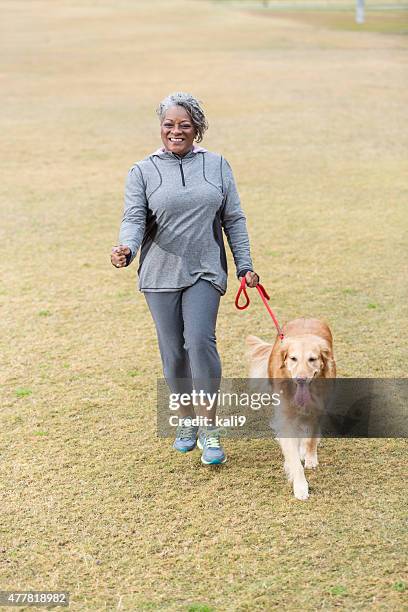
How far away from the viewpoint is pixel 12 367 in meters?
6.79

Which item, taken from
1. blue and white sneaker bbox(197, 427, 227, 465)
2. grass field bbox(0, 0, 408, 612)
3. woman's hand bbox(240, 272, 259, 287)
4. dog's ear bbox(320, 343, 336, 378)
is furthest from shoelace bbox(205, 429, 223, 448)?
woman's hand bbox(240, 272, 259, 287)

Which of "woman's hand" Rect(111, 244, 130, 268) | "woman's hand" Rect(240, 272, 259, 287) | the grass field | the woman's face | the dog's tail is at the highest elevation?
the woman's face

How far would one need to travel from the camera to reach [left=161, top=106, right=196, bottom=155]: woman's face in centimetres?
479

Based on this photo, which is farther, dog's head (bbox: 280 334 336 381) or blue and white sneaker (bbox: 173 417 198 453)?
blue and white sneaker (bbox: 173 417 198 453)

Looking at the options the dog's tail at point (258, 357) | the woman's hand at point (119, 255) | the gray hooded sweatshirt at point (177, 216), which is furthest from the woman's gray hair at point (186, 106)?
the dog's tail at point (258, 357)

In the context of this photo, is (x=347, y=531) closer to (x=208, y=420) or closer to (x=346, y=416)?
(x=208, y=420)

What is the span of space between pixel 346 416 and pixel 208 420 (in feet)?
3.57

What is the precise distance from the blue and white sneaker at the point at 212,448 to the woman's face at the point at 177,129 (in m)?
1.55

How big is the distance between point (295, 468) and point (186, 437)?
2.51 feet

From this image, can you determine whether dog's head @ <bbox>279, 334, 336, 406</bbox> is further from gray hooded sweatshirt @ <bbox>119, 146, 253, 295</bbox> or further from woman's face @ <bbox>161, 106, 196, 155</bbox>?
woman's face @ <bbox>161, 106, 196, 155</bbox>

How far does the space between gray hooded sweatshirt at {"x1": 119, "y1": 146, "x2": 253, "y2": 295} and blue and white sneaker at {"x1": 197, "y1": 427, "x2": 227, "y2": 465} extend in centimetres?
82

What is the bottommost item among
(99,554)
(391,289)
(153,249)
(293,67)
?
(293,67)

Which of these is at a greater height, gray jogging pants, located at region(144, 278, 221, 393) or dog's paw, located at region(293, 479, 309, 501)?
gray jogging pants, located at region(144, 278, 221, 393)

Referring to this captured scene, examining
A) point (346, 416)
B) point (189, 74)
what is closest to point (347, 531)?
point (346, 416)
